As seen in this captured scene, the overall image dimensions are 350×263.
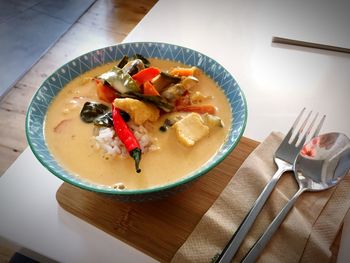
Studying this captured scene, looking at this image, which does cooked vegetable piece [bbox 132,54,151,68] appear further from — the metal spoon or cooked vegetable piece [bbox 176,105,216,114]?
the metal spoon

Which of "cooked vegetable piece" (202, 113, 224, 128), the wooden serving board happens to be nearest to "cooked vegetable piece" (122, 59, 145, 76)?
"cooked vegetable piece" (202, 113, 224, 128)

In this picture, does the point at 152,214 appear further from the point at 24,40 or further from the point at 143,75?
the point at 24,40

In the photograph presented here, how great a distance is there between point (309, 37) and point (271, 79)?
1.06ft

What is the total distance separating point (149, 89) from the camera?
101 cm

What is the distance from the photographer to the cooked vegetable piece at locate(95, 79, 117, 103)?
1.04 meters

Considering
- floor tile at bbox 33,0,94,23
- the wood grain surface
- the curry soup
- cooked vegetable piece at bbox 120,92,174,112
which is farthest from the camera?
floor tile at bbox 33,0,94,23

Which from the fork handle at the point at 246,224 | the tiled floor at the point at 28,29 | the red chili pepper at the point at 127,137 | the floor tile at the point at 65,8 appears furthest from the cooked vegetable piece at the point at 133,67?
the floor tile at the point at 65,8

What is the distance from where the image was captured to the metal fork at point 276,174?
30.3 inches

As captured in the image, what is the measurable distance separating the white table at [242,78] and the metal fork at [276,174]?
3.8 inches

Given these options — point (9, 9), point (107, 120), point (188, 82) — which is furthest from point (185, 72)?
point (9, 9)

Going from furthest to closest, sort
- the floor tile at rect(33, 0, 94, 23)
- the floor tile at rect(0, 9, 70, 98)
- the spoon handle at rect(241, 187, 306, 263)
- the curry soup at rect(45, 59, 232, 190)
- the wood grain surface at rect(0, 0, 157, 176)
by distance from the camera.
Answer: the floor tile at rect(33, 0, 94, 23) < the floor tile at rect(0, 9, 70, 98) < the wood grain surface at rect(0, 0, 157, 176) < the curry soup at rect(45, 59, 232, 190) < the spoon handle at rect(241, 187, 306, 263)

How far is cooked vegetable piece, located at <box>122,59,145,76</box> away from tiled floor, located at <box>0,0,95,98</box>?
1332 millimetres

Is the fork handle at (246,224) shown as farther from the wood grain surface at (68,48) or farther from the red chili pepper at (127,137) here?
the wood grain surface at (68,48)

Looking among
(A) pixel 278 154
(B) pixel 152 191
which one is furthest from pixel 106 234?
(A) pixel 278 154
